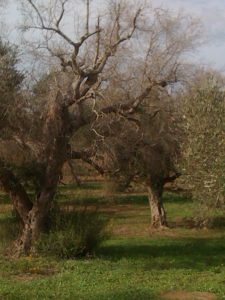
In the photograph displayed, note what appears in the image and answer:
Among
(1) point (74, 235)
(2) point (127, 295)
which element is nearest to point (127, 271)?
(1) point (74, 235)

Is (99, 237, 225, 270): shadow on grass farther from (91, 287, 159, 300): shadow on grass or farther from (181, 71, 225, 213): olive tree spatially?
(181, 71, 225, 213): olive tree

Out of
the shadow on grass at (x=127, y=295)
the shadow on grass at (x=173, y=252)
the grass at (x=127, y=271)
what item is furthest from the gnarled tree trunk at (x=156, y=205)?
the shadow on grass at (x=127, y=295)

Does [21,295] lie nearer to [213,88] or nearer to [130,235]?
[213,88]

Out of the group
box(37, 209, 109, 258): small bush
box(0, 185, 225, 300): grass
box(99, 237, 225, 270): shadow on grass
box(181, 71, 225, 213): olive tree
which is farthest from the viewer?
box(99, 237, 225, 270): shadow on grass

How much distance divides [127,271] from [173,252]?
13.8ft

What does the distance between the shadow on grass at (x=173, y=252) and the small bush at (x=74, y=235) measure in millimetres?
740

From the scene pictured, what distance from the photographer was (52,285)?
503 inches

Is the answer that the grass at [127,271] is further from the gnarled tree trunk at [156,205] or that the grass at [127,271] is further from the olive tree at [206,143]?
the olive tree at [206,143]

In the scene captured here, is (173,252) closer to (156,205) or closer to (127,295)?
(156,205)

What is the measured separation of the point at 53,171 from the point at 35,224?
1.53m

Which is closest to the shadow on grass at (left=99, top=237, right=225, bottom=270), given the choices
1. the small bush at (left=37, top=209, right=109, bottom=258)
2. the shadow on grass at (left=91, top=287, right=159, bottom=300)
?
the small bush at (left=37, top=209, right=109, bottom=258)

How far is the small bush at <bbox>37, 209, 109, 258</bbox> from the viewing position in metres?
15.9

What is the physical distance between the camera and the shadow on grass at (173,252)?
16547 millimetres

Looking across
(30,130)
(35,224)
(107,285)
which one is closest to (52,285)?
(107,285)
